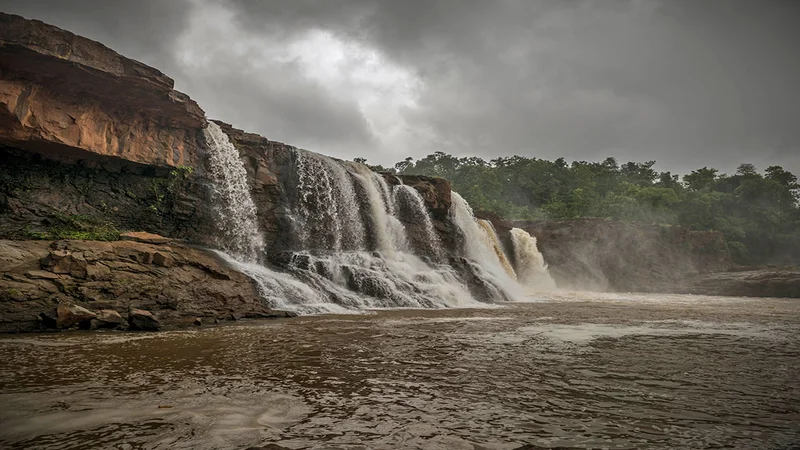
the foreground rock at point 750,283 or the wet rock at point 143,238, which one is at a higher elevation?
the wet rock at point 143,238

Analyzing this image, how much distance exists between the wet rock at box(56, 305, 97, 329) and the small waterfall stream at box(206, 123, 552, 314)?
4421mm

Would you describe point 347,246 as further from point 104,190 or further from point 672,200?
point 672,200

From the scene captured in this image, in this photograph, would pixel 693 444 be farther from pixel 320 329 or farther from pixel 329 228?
pixel 329 228

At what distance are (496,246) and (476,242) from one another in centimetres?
255

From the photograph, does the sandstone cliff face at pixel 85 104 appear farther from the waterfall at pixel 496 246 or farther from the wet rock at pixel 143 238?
the waterfall at pixel 496 246

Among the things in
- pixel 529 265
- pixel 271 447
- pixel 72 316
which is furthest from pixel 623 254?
pixel 271 447

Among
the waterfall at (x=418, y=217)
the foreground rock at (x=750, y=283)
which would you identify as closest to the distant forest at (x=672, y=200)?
the foreground rock at (x=750, y=283)

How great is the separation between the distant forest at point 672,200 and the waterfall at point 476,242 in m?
19.9

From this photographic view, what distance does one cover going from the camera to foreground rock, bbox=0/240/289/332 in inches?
335

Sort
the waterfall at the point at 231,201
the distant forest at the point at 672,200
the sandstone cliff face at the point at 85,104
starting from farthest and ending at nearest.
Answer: the distant forest at the point at 672,200
the waterfall at the point at 231,201
the sandstone cliff face at the point at 85,104

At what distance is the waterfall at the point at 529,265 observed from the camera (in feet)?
100

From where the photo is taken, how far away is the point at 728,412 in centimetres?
337

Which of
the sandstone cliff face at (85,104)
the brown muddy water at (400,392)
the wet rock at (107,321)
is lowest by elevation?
the brown muddy water at (400,392)

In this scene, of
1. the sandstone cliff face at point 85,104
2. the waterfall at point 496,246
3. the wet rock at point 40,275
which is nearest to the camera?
the wet rock at point 40,275
